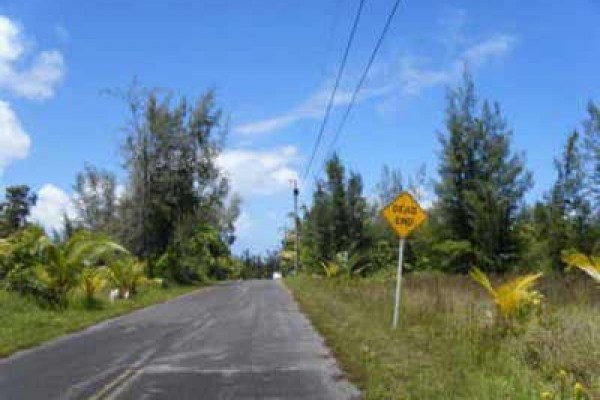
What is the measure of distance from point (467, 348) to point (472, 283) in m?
13.2

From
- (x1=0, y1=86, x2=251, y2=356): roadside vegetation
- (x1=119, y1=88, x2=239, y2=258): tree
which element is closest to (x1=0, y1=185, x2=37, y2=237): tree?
(x1=0, y1=86, x2=251, y2=356): roadside vegetation

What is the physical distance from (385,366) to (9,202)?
73.3 metres

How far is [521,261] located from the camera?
35.8 m

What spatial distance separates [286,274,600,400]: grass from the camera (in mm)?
10141

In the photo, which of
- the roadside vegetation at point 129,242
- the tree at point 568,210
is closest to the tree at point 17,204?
the roadside vegetation at point 129,242

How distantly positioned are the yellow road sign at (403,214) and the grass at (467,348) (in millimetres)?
2028

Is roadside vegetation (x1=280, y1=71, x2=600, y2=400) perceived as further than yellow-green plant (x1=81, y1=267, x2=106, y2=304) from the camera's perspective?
No

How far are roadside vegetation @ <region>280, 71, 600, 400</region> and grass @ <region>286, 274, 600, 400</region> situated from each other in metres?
0.03

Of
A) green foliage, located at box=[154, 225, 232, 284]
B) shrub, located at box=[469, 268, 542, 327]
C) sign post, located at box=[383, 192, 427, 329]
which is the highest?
green foliage, located at box=[154, 225, 232, 284]

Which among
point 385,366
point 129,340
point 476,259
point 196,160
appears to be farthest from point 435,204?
point 385,366

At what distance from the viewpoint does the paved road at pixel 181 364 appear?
11.2m

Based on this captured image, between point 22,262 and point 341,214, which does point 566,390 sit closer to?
point 22,262

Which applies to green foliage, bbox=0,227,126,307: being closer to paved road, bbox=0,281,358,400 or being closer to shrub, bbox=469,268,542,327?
paved road, bbox=0,281,358,400

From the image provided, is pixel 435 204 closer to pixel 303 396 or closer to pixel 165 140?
pixel 165 140
